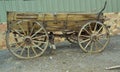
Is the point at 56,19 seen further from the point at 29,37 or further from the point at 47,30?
the point at 29,37

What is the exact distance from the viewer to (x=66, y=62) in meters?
9.67

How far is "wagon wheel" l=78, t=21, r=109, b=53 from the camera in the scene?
34.3ft

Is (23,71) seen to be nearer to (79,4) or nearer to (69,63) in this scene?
(69,63)

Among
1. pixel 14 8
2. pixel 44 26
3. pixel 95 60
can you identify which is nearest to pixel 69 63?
pixel 95 60

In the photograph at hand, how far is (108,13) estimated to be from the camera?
1445cm

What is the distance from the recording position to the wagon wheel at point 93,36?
10445 mm

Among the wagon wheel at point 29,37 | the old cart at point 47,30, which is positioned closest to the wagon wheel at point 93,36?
the old cart at point 47,30

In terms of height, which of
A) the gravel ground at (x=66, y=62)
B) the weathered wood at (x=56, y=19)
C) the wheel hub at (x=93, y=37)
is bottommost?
the gravel ground at (x=66, y=62)

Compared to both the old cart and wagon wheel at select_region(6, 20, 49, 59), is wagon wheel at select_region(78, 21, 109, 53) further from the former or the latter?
wagon wheel at select_region(6, 20, 49, 59)

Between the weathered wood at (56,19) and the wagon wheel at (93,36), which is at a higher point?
the weathered wood at (56,19)

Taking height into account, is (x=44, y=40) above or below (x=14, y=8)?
below

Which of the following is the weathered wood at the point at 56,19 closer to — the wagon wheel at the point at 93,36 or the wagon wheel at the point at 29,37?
the wagon wheel at the point at 29,37

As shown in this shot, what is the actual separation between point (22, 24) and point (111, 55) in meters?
2.79

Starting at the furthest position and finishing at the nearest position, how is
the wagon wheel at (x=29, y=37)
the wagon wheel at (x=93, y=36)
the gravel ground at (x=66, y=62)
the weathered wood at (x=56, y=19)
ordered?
the wagon wheel at (x=93, y=36) → the weathered wood at (x=56, y=19) → the wagon wheel at (x=29, y=37) → the gravel ground at (x=66, y=62)
